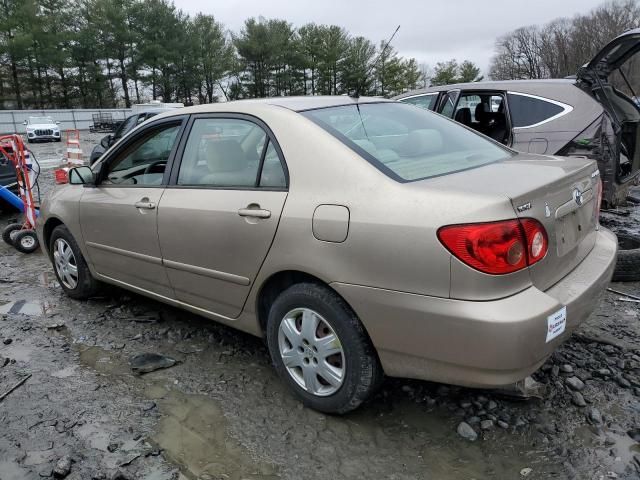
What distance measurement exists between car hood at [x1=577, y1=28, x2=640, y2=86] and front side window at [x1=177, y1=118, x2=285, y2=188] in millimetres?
4020

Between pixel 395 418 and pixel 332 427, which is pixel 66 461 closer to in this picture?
pixel 332 427

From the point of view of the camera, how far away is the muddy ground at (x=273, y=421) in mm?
2365

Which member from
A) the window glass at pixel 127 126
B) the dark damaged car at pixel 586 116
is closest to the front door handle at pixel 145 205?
the dark damaged car at pixel 586 116

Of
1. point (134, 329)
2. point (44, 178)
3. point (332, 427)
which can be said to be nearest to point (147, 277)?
point (134, 329)

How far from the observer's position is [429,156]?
2797 mm

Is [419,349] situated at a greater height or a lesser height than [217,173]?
lesser

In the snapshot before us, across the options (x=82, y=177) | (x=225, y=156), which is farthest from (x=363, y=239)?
(x=82, y=177)

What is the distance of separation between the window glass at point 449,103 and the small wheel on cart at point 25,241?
5253 mm

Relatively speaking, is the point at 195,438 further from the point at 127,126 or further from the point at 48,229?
the point at 127,126

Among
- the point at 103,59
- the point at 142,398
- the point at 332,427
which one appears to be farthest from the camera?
the point at 103,59

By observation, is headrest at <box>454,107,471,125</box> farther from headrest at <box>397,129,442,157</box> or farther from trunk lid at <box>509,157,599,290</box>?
trunk lid at <box>509,157,599,290</box>

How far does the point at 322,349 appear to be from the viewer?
2.58 m

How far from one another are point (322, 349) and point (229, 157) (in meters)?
1.26

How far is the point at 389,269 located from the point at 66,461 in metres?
1.74
